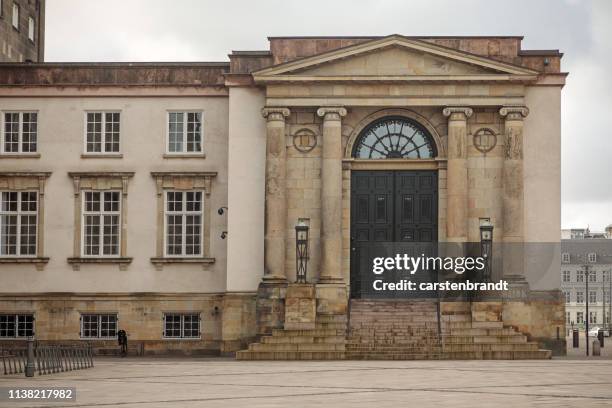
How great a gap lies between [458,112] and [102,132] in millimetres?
14262

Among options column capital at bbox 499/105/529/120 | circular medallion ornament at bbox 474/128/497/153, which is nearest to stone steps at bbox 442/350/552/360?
circular medallion ornament at bbox 474/128/497/153

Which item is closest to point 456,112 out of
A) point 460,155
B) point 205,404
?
point 460,155

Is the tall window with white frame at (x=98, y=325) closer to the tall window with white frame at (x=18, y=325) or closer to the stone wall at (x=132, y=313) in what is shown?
the stone wall at (x=132, y=313)

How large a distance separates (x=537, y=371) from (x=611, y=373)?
203 centimetres

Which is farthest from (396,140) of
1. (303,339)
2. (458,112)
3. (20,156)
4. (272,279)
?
(20,156)

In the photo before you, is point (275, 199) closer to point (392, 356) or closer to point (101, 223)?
point (101, 223)

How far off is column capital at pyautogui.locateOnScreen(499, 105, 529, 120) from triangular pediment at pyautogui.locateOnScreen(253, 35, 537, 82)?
117 centimetres

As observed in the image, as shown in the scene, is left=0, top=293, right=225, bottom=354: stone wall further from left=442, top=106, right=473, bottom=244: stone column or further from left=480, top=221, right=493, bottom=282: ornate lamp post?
left=480, top=221, right=493, bottom=282: ornate lamp post

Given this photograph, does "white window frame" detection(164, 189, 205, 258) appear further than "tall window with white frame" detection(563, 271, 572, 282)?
No

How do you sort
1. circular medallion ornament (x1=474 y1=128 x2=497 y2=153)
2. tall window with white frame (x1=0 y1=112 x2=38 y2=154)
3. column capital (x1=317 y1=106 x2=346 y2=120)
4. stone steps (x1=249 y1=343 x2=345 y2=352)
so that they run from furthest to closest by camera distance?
tall window with white frame (x1=0 y1=112 x2=38 y2=154) < circular medallion ornament (x1=474 y1=128 x2=497 y2=153) < column capital (x1=317 y1=106 x2=346 y2=120) < stone steps (x1=249 y1=343 x2=345 y2=352)

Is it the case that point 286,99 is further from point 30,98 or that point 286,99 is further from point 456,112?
point 30,98

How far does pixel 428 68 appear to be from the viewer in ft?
155

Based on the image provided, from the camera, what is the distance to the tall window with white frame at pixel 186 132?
4994cm

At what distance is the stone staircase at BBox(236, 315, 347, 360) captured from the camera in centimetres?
4309
